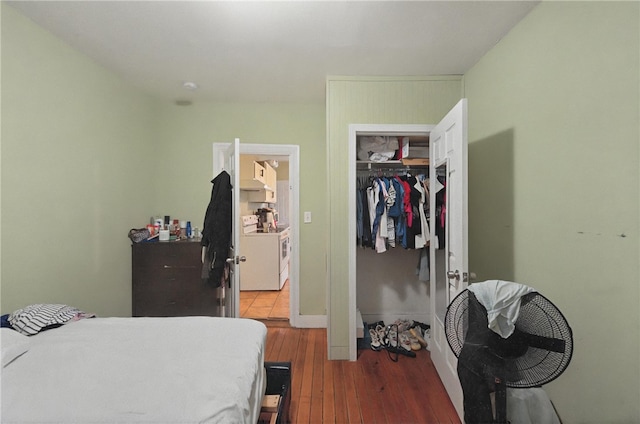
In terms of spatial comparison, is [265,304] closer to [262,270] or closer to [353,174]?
[262,270]

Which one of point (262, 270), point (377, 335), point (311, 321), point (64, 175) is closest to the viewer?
point (64, 175)

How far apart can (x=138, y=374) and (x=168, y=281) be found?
167cm

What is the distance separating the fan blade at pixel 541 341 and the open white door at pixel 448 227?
629mm

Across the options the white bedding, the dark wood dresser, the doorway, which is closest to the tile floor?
the doorway

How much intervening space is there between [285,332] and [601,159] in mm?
2796

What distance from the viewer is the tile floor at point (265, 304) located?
3295 mm

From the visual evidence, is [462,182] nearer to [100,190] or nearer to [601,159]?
[601,159]

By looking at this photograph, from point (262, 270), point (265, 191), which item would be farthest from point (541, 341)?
point (265, 191)

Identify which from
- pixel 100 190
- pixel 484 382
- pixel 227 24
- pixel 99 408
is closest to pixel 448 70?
pixel 227 24

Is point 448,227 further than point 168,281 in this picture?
No

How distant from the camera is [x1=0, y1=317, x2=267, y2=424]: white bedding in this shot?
0.86 m

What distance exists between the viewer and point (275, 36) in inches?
68.8

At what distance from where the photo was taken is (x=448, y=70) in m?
2.20

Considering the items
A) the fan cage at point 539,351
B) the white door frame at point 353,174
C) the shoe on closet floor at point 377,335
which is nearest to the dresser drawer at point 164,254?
the white door frame at point 353,174
